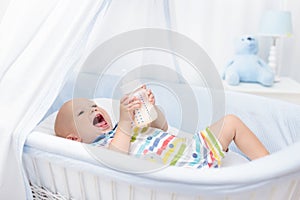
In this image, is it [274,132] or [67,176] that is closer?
[67,176]

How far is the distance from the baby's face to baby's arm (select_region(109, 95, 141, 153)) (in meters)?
0.16

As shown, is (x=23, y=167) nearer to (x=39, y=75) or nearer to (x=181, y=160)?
(x=39, y=75)

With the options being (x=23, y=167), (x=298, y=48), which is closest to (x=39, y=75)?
(x=23, y=167)

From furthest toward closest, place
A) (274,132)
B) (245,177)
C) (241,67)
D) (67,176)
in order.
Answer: (241,67), (274,132), (67,176), (245,177)

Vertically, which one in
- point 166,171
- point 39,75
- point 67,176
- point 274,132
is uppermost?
point 39,75

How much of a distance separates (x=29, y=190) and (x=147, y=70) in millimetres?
904

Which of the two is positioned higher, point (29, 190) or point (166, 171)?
point (166, 171)

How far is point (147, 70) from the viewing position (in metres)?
1.92

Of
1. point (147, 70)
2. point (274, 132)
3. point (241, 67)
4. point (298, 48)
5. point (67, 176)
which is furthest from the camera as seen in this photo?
point (298, 48)

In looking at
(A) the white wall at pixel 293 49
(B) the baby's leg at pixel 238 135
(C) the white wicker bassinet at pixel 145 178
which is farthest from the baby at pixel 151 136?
(A) the white wall at pixel 293 49

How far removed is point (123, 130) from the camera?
1.34 meters

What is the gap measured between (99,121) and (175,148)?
1.09 feet

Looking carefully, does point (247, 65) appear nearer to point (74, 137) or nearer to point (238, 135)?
point (238, 135)

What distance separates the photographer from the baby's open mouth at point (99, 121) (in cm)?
151
